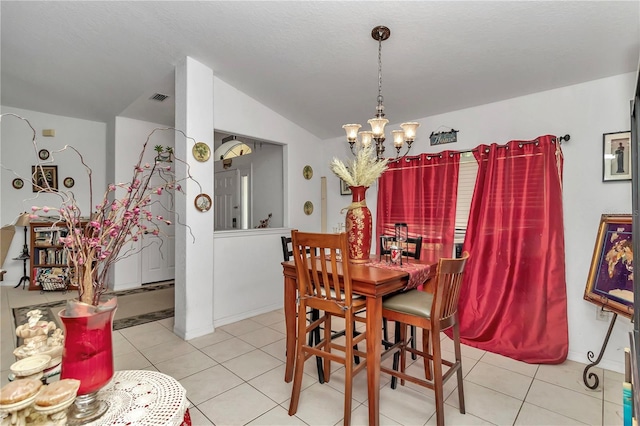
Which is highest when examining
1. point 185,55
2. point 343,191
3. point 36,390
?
point 185,55

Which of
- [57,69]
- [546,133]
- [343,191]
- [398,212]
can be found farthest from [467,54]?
[57,69]

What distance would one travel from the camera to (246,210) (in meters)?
5.06

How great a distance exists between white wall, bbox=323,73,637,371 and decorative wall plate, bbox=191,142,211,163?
3.02 meters

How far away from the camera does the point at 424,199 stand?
138 inches

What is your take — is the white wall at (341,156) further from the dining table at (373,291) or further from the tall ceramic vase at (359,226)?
the tall ceramic vase at (359,226)

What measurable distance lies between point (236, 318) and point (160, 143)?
3315mm

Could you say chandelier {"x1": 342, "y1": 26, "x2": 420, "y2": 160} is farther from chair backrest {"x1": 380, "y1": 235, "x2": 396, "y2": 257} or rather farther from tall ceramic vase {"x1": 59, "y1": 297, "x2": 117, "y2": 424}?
tall ceramic vase {"x1": 59, "y1": 297, "x2": 117, "y2": 424}

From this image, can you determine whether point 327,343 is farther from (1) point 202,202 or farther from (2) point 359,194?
(1) point 202,202

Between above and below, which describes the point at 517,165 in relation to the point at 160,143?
below

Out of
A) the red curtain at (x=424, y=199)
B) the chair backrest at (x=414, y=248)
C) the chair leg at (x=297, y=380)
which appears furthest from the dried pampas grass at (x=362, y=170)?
the red curtain at (x=424, y=199)

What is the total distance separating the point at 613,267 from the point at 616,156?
35.3 inches

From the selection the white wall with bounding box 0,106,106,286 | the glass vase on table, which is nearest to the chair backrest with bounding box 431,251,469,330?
the glass vase on table

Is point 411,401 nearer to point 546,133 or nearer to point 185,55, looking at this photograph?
point 546,133

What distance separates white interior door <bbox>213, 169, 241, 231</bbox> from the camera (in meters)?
5.20
